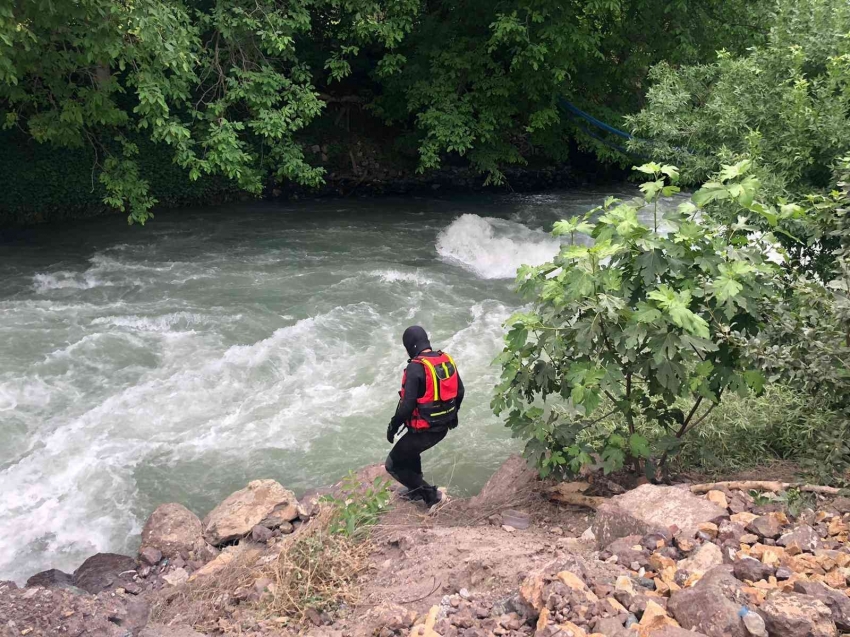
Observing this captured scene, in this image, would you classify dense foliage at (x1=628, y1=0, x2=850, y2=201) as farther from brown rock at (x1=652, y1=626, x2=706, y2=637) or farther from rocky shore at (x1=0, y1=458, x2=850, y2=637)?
brown rock at (x1=652, y1=626, x2=706, y2=637)

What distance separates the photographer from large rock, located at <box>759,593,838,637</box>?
293cm

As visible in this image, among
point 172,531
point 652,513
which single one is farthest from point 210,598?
point 652,513

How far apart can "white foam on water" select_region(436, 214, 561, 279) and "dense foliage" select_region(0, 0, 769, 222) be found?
144 cm

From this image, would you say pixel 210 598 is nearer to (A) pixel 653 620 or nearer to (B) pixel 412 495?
(B) pixel 412 495

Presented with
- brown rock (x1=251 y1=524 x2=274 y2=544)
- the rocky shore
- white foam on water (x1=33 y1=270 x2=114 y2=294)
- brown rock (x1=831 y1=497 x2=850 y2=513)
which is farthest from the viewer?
white foam on water (x1=33 y1=270 x2=114 y2=294)

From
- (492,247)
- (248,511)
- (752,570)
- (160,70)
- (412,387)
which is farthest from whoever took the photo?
(492,247)

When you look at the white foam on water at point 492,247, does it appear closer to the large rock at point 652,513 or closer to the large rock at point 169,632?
the large rock at point 652,513

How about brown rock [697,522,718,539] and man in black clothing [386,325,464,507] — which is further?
man in black clothing [386,325,464,507]

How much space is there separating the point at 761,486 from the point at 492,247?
8905mm

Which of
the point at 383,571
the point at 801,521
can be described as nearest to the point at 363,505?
the point at 383,571

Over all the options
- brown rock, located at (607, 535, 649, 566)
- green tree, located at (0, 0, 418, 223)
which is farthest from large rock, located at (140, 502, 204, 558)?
green tree, located at (0, 0, 418, 223)

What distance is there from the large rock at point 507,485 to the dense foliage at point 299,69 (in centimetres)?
659

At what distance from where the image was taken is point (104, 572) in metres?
5.55

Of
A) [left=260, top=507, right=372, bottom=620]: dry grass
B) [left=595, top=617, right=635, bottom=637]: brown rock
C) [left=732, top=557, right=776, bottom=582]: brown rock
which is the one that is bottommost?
[left=260, top=507, right=372, bottom=620]: dry grass
